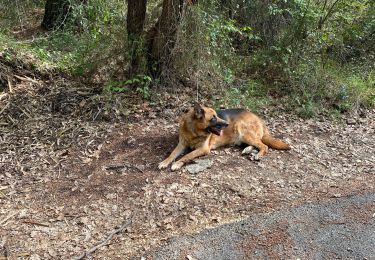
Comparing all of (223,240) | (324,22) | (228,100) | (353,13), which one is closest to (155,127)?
(228,100)

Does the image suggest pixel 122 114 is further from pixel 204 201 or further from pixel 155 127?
pixel 204 201

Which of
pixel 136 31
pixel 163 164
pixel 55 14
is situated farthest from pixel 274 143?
pixel 55 14

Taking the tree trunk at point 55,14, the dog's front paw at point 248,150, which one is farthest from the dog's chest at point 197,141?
the tree trunk at point 55,14

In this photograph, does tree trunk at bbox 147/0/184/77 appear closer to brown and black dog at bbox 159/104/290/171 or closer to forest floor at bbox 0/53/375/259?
forest floor at bbox 0/53/375/259

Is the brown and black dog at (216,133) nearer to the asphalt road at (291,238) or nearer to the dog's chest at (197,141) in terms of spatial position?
the dog's chest at (197,141)

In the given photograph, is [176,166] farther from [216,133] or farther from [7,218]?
[7,218]

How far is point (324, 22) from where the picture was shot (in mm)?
9062

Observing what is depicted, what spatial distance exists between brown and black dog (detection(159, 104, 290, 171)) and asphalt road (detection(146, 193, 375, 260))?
134 cm

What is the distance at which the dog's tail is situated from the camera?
19.8 ft

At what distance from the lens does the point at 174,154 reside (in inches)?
225

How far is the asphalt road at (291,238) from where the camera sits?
4074mm

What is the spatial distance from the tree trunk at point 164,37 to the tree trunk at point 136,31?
18 centimetres

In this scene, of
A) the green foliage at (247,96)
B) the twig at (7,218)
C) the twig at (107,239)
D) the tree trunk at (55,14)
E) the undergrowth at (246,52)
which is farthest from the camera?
the tree trunk at (55,14)

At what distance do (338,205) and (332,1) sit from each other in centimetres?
625
